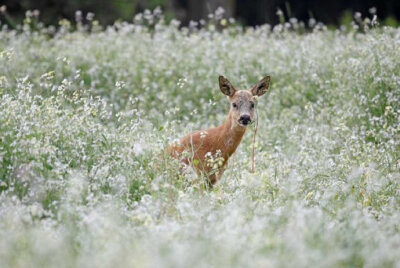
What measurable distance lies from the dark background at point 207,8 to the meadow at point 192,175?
27.6 feet

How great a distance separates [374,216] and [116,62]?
6.89 m

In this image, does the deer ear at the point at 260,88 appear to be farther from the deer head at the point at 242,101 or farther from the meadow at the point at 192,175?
the meadow at the point at 192,175

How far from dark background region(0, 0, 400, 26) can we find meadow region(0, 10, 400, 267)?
27.6ft

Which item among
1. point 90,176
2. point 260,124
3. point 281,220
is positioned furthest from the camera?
point 260,124

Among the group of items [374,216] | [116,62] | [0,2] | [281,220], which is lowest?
[374,216]

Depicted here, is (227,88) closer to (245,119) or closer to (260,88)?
(260,88)

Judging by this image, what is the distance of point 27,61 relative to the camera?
39.7 ft

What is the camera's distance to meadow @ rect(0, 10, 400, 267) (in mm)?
4551

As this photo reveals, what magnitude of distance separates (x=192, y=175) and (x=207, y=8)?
15009 millimetres

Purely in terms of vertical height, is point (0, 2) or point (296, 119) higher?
point (0, 2)

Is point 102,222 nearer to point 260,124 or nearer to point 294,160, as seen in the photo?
point 294,160

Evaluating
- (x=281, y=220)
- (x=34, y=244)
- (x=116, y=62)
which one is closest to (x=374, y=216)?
(x=281, y=220)

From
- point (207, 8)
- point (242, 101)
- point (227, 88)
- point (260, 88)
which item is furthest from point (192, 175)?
point (207, 8)

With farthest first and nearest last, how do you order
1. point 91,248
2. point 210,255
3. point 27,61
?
point 27,61
point 91,248
point 210,255
